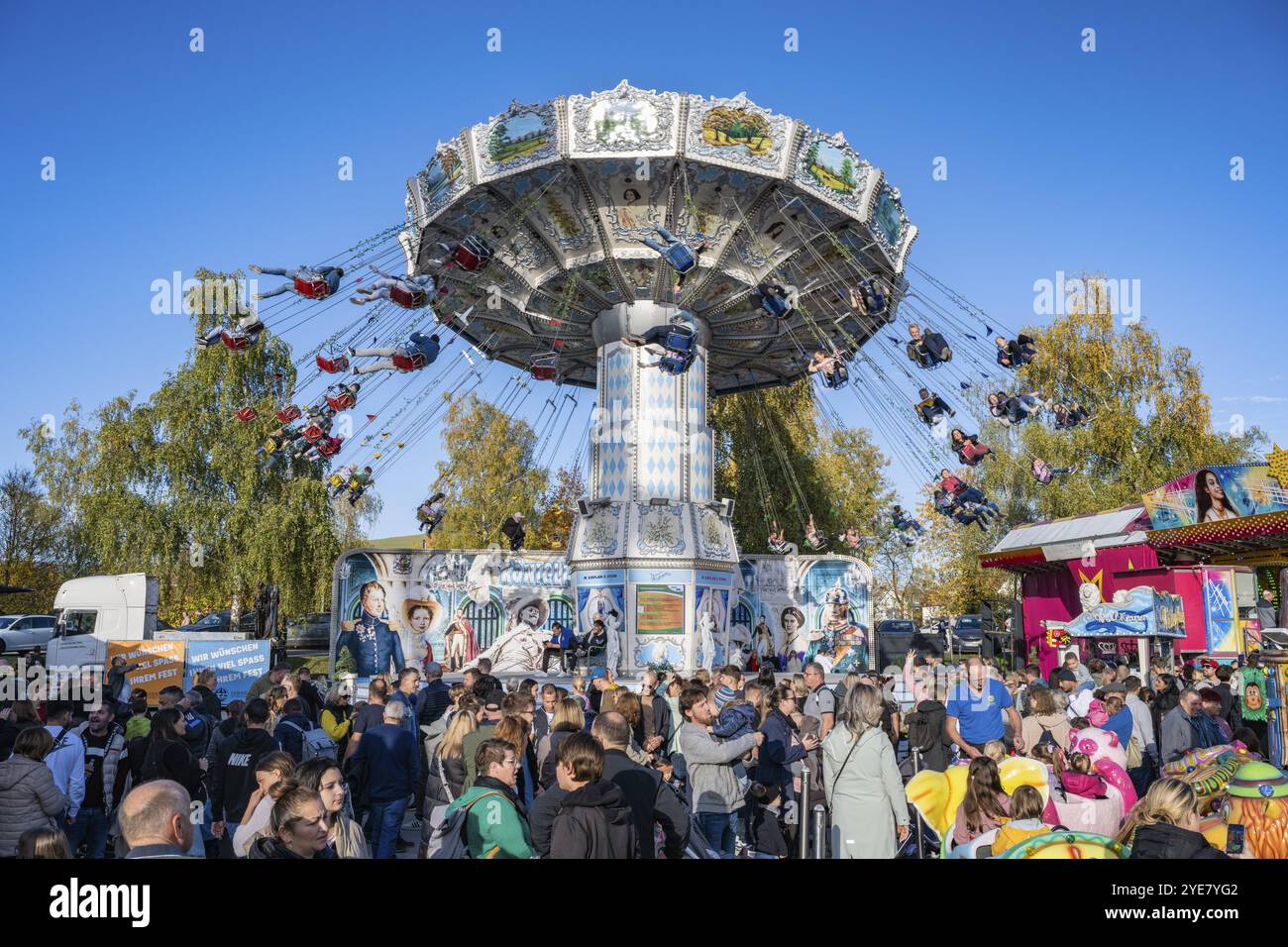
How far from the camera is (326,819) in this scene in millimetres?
4438

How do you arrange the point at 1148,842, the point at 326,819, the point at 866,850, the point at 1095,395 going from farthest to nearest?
the point at 1095,395
the point at 866,850
the point at 326,819
the point at 1148,842

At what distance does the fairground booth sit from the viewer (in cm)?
1817

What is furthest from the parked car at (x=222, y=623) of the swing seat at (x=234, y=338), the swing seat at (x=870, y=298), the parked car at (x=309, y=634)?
the swing seat at (x=870, y=298)

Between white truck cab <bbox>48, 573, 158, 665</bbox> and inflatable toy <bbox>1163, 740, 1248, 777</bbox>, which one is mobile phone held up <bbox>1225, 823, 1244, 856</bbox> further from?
white truck cab <bbox>48, 573, 158, 665</bbox>

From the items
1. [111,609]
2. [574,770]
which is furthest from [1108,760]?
[111,609]

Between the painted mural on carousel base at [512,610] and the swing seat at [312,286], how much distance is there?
10938 millimetres

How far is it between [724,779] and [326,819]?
349 centimetres

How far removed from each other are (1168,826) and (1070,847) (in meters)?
0.41

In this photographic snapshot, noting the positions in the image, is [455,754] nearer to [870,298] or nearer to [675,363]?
[675,363]

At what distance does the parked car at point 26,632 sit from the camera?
3306cm

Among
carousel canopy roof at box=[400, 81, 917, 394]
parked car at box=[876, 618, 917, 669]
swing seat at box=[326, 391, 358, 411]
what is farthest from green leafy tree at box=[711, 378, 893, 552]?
swing seat at box=[326, 391, 358, 411]

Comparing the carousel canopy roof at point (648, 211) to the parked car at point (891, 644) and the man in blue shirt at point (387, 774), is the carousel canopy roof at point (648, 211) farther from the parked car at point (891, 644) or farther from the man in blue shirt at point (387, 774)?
the man in blue shirt at point (387, 774)
